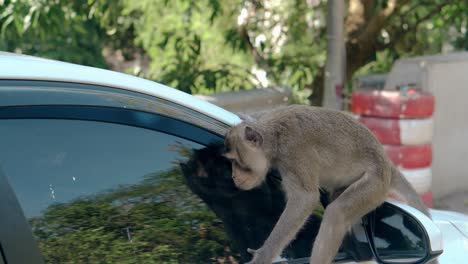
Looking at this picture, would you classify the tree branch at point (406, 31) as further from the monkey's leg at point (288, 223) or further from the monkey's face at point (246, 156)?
the monkey's leg at point (288, 223)

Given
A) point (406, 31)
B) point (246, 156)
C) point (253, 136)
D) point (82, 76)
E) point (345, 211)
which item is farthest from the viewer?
point (406, 31)

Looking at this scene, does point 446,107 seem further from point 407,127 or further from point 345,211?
point 345,211

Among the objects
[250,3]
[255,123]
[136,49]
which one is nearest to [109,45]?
[136,49]

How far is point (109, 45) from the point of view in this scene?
1277 centimetres

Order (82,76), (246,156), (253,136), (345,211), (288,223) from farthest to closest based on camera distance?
(253,136)
(246,156)
(345,211)
(288,223)
(82,76)

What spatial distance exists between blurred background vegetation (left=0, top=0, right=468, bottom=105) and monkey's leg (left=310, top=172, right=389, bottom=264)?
13.2ft

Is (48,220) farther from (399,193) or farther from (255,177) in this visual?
(399,193)

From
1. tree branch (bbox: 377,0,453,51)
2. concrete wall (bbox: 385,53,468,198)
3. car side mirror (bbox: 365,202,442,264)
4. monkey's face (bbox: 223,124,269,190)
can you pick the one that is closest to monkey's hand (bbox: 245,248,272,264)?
monkey's face (bbox: 223,124,269,190)

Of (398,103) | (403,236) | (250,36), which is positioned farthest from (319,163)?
(250,36)

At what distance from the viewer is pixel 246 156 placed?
9.81 feet

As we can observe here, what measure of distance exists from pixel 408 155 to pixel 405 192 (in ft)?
12.1

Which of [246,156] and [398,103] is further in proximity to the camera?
[398,103]

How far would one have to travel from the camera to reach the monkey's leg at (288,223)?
260 centimetres

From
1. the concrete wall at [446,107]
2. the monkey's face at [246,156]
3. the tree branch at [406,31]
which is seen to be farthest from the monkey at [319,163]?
the tree branch at [406,31]
